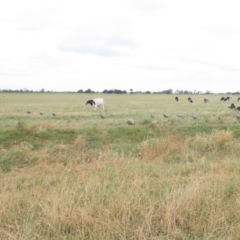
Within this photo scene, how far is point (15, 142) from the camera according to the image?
11.0 meters

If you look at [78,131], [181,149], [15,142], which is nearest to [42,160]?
[15,142]

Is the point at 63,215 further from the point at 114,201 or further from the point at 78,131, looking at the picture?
the point at 78,131

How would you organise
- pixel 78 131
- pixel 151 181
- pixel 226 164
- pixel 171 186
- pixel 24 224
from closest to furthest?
pixel 24 224
pixel 171 186
pixel 151 181
pixel 226 164
pixel 78 131

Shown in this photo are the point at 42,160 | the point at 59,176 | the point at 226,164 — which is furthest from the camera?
the point at 42,160

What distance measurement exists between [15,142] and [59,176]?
5105 mm

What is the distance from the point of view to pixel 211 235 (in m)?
3.71

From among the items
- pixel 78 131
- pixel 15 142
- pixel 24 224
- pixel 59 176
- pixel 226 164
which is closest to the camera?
pixel 24 224

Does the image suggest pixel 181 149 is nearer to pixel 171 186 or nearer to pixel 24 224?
pixel 171 186

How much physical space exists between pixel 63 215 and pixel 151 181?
85.3 inches

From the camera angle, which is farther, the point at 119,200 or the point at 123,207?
the point at 119,200

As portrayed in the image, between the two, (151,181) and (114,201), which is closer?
(114,201)

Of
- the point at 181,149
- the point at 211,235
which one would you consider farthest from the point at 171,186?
the point at 181,149

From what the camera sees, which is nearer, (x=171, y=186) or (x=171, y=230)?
(x=171, y=230)

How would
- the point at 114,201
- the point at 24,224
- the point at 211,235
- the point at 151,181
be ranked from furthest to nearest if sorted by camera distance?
the point at 151,181, the point at 114,201, the point at 24,224, the point at 211,235
